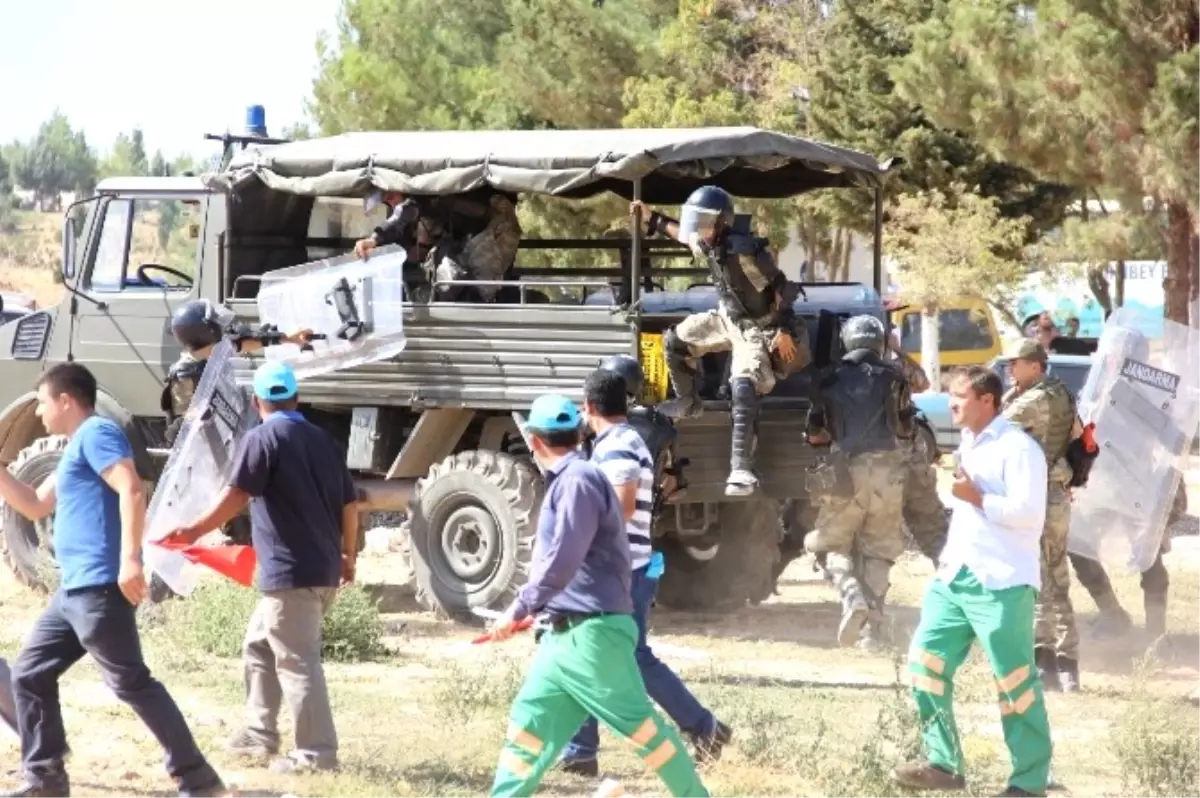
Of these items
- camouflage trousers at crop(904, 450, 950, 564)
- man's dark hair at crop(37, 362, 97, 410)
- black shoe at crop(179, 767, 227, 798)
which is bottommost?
black shoe at crop(179, 767, 227, 798)

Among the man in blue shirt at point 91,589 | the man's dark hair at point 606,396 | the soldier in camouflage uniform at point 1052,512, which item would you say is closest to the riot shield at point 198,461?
the man in blue shirt at point 91,589

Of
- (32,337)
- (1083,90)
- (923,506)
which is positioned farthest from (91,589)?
(1083,90)

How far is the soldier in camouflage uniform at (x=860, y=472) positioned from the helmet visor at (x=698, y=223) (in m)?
0.90

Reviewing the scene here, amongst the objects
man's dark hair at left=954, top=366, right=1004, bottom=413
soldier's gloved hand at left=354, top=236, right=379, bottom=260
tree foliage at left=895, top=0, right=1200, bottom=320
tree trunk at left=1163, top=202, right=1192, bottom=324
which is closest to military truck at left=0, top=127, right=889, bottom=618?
soldier's gloved hand at left=354, top=236, right=379, bottom=260

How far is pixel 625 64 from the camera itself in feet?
99.3

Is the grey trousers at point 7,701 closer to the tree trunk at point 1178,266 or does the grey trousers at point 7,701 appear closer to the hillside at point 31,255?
the tree trunk at point 1178,266

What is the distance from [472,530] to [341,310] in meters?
1.43

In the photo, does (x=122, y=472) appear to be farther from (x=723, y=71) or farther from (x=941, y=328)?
(x=723, y=71)

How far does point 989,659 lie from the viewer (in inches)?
287

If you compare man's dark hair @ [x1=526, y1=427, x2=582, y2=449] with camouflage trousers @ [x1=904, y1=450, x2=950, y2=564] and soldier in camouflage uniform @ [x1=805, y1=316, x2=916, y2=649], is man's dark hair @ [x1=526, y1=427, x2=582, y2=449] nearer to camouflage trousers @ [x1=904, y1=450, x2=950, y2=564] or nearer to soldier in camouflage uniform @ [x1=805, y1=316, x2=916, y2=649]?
soldier in camouflage uniform @ [x1=805, y1=316, x2=916, y2=649]

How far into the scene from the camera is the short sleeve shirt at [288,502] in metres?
7.51

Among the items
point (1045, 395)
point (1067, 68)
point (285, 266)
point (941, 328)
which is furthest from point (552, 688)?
point (941, 328)

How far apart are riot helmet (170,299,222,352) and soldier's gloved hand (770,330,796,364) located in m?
2.85

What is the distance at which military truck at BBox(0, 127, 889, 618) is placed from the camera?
11273 millimetres
